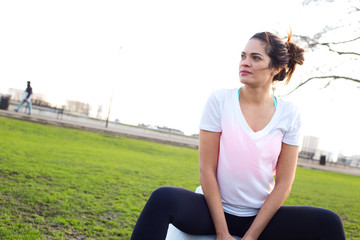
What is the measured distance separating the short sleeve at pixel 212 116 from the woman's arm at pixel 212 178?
36 mm

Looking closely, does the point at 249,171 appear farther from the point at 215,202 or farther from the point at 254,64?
the point at 254,64

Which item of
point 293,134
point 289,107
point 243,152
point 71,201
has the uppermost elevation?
point 289,107

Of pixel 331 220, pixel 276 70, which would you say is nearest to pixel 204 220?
pixel 331 220

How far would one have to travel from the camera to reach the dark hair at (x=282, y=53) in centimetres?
216

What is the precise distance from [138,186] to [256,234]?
4.67 metres

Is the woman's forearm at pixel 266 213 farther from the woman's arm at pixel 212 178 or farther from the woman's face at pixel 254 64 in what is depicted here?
the woman's face at pixel 254 64

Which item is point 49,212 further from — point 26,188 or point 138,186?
point 138,186

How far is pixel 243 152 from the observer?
2016 millimetres

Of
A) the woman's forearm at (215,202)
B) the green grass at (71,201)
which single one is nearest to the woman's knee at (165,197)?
the woman's forearm at (215,202)

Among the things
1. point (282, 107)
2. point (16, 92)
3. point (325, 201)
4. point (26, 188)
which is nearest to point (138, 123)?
point (16, 92)

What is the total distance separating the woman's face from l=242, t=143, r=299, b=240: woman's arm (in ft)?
1.64

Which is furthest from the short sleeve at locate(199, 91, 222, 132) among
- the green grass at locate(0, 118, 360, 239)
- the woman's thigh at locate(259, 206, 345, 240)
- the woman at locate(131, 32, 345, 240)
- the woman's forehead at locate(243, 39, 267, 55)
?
the green grass at locate(0, 118, 360, 239)

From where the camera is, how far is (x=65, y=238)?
2.99 metres

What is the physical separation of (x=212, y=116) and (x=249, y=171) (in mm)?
431
